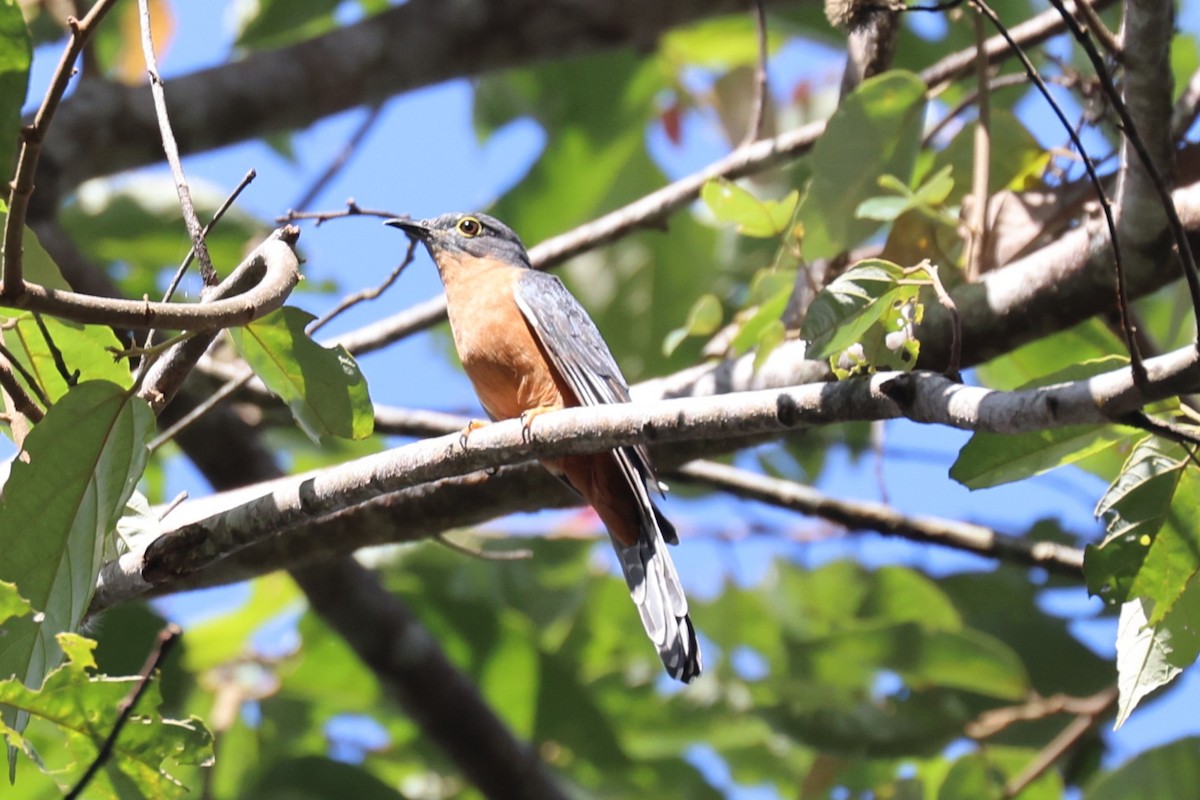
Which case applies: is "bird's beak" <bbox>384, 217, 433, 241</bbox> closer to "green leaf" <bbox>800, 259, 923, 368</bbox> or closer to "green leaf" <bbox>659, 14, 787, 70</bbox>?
"green leaf" <bbox>659, 14, 787, 70</bbox>

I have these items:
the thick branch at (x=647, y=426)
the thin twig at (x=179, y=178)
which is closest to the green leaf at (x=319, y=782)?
the thick branch at (x=647, y=426)

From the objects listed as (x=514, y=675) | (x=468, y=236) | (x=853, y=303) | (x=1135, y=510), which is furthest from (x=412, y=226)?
(x=1135, y=510)

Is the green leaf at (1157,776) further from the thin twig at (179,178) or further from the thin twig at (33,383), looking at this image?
the thin twig at (33,383)

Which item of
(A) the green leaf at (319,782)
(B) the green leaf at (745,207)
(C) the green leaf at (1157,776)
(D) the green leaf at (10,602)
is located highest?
(B) the green leaf at (745,207)

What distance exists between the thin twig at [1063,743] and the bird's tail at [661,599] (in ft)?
4.99

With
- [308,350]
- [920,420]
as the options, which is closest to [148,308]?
[308,350]

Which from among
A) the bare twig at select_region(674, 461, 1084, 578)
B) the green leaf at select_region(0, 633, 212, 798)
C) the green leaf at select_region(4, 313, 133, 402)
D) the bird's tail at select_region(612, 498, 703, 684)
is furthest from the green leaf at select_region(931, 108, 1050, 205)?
the green leaf at select_region(0, 633, 212, 798)

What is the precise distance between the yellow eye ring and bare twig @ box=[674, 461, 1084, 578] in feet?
5.32

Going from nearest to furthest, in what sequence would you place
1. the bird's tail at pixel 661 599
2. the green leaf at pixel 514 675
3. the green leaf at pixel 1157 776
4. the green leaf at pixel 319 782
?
the bird's tail at pixel 661 599 < the green leaf at pixel 1157 776 < the green leaf at pixel 319 782 < the green leaf at pixel 514 675

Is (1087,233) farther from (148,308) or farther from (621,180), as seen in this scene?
(621,180)

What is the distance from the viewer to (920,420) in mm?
2383

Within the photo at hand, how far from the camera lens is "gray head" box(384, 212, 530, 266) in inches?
216

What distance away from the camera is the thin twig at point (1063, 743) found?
449 centimetres

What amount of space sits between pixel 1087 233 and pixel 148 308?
2.60 meters
